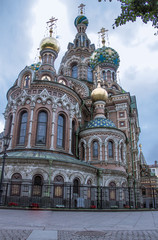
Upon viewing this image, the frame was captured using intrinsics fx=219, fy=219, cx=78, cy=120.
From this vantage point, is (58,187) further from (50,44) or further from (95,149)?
(50,44)

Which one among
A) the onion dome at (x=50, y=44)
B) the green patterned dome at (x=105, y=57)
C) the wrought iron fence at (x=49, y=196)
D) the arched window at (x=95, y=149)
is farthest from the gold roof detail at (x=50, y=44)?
the wrought iron fence at (x=49, y=196)

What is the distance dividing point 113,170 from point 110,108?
9294 mm

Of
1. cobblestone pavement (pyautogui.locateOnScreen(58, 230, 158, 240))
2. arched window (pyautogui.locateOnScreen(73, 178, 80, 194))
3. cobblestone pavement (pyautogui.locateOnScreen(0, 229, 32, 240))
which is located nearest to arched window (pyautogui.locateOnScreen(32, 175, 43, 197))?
arched window (pyautogui.locateOnScreen(73, 178, 80, 194))

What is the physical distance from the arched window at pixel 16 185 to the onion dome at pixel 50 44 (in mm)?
17224

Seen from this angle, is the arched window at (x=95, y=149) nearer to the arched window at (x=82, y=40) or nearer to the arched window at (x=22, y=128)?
the arched window at (x=22, y=128)

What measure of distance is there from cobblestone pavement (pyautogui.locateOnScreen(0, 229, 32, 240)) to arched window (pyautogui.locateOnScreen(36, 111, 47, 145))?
14.1m

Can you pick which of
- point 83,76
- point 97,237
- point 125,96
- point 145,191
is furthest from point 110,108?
point 97,237

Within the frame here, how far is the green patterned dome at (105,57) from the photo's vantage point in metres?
33.0

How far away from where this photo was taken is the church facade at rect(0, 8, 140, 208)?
15406mm

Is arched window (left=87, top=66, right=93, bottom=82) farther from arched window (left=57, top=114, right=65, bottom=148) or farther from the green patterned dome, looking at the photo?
arched window (left=57, top=114, right=65, bottom=148)

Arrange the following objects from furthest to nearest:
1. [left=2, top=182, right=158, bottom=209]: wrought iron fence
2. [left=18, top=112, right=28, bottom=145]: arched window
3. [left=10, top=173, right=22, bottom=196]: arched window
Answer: [left=18, top=112, right=28, bottom=145]: arched window → [left=10, top=173, right=22, bottom=196]: arched window → [left=2, top=182, right=158, bottom=209]: wrought iron fence

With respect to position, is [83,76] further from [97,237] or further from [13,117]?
[97,237]

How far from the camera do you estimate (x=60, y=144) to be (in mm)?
19953

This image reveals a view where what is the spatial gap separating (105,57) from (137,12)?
27.5 metres
